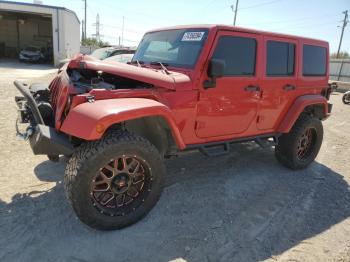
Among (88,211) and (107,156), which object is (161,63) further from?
(88,211)

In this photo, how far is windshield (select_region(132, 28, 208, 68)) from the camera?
3857 mm

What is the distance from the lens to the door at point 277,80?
4.50 m

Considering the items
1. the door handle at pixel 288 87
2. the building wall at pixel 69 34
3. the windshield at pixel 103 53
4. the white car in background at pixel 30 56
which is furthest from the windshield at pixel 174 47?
the white car in background at pixel 30 56

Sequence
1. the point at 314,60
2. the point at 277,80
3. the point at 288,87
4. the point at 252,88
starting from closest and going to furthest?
the point at 252,88 < the point at 277,80 < the point at 288,87 < the point at 314,60

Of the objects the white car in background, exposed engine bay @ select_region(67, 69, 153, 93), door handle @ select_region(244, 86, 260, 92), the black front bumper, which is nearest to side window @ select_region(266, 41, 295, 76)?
door handle @ select_region(244, 86, 260, 92)

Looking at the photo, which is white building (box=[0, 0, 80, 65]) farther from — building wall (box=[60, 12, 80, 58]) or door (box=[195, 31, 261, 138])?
door (box=[195, 31, 261, 138])

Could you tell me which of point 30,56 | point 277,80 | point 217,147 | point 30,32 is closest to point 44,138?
point 217,147

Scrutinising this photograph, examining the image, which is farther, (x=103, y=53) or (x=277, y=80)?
(x=103, y=53)

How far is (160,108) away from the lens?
3238 mm

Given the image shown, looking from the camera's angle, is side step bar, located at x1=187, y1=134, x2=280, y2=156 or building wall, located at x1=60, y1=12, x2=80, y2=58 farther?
building wall, located at x1=60, y1=12, x2=80, y2=58

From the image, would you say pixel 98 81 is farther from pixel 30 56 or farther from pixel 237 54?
pixel 30 56

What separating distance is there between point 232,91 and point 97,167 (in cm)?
195

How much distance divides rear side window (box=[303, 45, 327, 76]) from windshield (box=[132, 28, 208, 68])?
2027 millimetres

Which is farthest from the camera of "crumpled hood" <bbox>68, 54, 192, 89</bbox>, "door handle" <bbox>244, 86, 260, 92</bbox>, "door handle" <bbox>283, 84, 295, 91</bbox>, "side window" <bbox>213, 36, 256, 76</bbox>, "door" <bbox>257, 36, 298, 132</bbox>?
"door handle" <bbox>283, 84, 295, 91</bbox>
